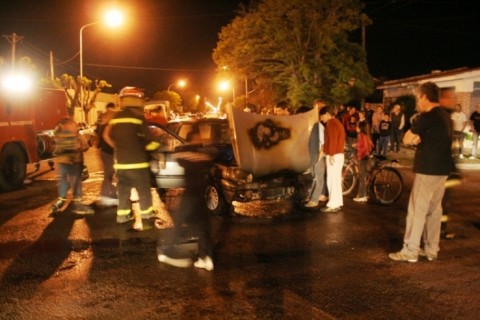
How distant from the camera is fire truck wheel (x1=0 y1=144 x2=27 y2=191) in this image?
10819mm

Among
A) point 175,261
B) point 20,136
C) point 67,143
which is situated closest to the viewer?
point 175,261

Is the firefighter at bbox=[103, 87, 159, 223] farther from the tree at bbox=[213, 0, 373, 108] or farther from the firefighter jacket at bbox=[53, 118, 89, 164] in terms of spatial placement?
Result: the tree at bbox=[213, 0, 373, 108]

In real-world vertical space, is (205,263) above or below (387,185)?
below

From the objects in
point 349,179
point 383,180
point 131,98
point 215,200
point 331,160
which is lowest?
point 215,200

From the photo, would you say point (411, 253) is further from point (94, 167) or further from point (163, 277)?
point (94, 167)

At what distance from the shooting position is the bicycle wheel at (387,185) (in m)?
9.24

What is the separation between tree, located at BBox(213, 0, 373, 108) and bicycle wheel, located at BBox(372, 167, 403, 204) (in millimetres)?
13497

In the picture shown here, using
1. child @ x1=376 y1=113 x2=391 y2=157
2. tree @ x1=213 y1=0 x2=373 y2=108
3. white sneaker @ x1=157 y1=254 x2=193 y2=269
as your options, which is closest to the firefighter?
white sneaker @ x1=157 y1=254 x2=193 y2=269

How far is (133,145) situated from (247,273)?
240cm

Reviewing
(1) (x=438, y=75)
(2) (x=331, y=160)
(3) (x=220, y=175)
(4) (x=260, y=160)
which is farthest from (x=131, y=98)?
(1) (x=438, y=75)

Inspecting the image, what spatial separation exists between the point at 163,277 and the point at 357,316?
84.4 inches

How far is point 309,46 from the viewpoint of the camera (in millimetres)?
23609

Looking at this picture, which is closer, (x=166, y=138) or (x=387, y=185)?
(x=166, y=138)

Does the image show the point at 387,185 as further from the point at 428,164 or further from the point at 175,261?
the point at 175,261
